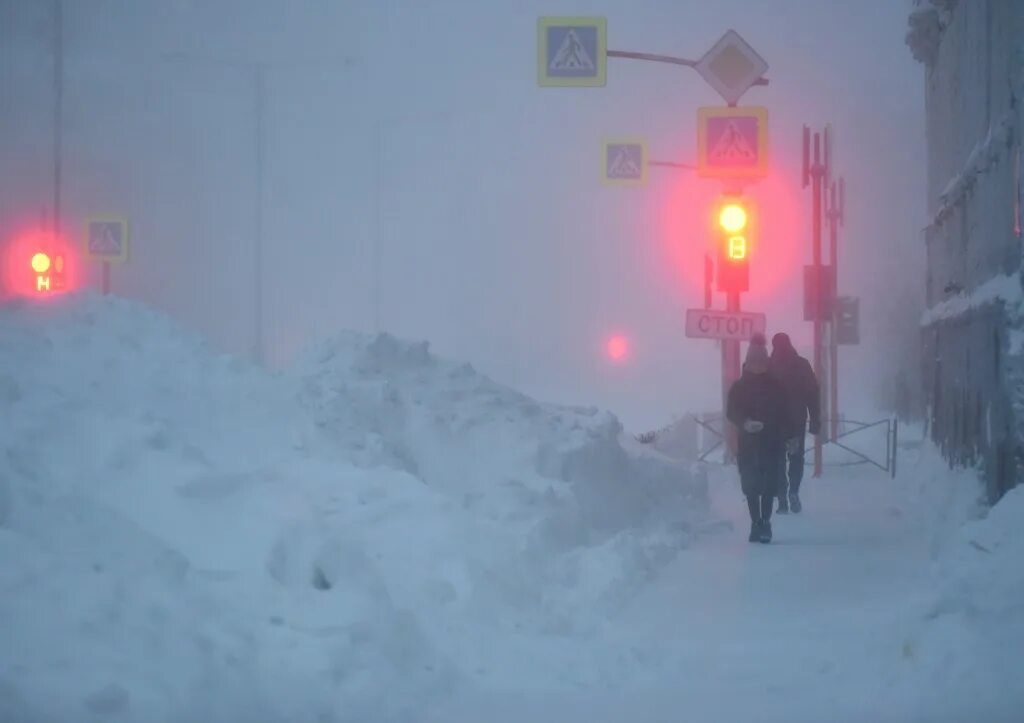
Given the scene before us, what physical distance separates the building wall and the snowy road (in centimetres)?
134

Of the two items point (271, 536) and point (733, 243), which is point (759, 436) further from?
point (271, 536)

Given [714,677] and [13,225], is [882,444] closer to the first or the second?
[13,225]

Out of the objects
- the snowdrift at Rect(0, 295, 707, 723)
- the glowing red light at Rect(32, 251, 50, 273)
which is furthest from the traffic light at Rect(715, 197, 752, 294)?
the glowing red light at Rect(32, 251, 50, 273)

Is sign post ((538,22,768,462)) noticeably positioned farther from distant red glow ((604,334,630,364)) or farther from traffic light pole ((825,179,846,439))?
distant red glow ((604,334,630,364))

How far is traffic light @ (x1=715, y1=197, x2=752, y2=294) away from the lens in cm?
1445

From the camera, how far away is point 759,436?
10.5m

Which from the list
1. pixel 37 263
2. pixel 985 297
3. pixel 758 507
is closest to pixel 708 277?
pixel 758 507

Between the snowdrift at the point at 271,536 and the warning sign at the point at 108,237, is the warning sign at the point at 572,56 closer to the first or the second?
the snowdrift at the point at 271,536

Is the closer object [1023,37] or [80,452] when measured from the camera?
[80,452]

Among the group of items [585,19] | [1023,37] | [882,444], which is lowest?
[882,444]

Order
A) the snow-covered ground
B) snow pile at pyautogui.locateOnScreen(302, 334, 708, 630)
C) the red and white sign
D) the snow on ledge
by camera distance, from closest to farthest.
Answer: the snow-covered ground < snow pile at pyautogui.locateOnScreen(302, 334, 708, 630) < the snow on ledge < the red and white sign

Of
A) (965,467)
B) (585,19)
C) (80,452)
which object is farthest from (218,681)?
(585,19)

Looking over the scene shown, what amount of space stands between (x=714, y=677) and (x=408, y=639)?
1.59m

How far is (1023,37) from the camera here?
27.0 feet
